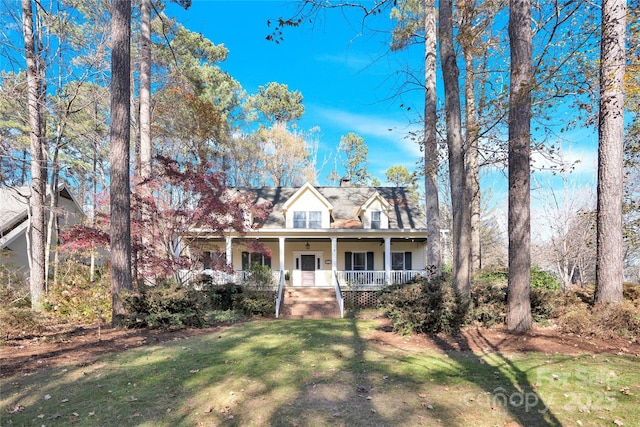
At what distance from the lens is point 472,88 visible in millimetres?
13562

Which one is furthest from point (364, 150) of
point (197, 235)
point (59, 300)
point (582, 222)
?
point (59, 300)

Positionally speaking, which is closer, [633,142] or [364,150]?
[633,142]

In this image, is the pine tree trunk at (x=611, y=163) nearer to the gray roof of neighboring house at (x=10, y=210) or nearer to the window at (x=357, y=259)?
the window at (x=357, y=259)

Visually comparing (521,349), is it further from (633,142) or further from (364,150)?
(364,150)

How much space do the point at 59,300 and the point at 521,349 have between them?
11236 millimetres

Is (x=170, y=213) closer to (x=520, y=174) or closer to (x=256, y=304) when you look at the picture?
(x=256, y=304)

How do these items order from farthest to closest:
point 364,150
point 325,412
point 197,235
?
point 364,150, point 197,235, point 325,412

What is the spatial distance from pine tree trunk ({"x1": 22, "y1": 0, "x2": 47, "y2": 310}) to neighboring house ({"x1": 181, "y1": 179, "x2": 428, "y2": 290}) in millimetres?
8114

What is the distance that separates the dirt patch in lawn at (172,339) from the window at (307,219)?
37.5 feet

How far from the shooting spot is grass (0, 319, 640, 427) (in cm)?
343

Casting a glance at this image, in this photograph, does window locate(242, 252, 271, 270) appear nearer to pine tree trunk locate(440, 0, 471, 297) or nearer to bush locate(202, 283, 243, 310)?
bush locate(202, 283, 243, 310)

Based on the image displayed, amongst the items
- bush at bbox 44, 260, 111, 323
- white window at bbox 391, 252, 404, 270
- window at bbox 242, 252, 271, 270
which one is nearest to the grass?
bush at bbox 44, 260, 111, 323

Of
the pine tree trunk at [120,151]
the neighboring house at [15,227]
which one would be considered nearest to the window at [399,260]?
the pine tree trunk at [120,151]

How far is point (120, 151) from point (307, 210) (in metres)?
11.5
